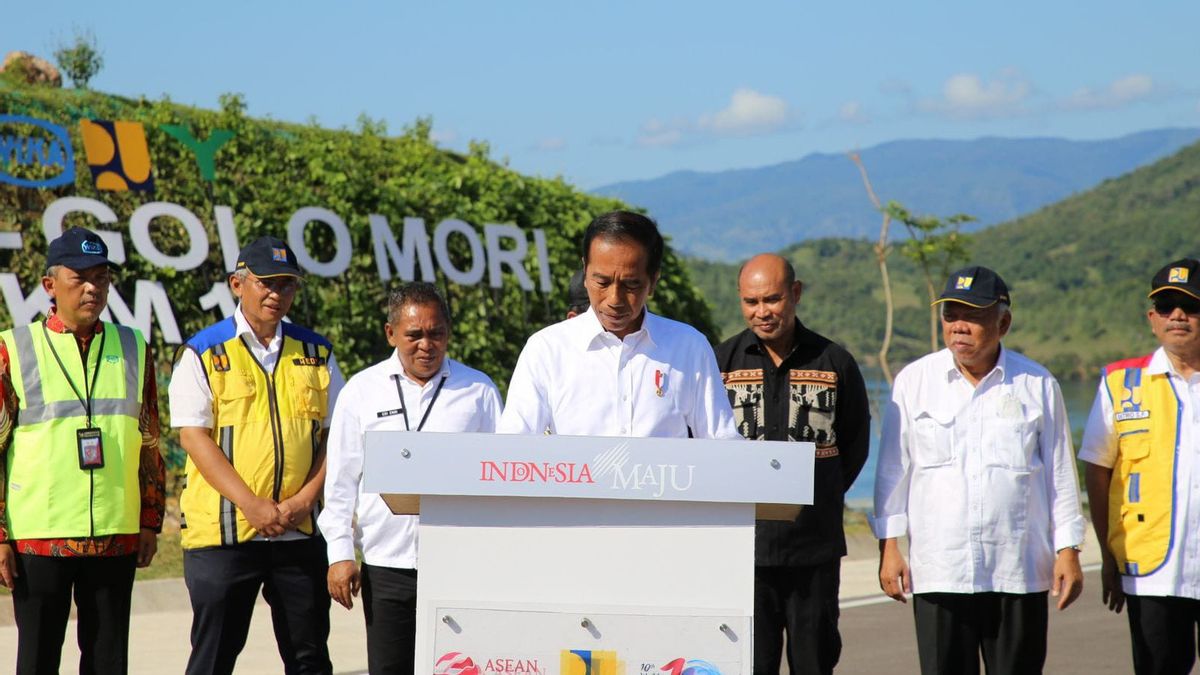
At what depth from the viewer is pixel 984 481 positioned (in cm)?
523

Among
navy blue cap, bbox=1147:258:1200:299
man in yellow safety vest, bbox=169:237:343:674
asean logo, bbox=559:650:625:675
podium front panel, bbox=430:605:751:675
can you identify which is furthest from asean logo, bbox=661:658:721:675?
navy blue cap, bbox=1147:258:1200:299

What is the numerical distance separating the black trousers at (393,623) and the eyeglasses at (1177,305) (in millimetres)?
2817

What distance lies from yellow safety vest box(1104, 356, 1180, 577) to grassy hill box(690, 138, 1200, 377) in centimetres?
5132

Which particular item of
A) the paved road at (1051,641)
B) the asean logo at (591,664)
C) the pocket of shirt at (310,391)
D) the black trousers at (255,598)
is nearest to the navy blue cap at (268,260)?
the pocket of shirt at (310,391)

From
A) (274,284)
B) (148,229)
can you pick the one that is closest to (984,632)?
(274,284)

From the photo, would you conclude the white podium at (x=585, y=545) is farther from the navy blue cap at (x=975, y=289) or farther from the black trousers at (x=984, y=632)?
the black trousers at (x=984, y=632)

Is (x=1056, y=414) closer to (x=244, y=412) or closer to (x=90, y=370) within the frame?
(x=244, y=412)

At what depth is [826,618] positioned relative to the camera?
5.66 meters

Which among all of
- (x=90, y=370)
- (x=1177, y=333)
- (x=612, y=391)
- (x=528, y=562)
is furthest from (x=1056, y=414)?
(x=90, y=370)

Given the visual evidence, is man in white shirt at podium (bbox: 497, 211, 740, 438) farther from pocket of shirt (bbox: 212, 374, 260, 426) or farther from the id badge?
the id badge

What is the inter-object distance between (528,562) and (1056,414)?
2525mm

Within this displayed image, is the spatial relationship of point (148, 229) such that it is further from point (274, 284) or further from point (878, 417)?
point (878, 417)

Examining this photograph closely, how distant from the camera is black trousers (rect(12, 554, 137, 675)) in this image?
215 inches

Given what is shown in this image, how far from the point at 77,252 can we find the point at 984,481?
335cm
